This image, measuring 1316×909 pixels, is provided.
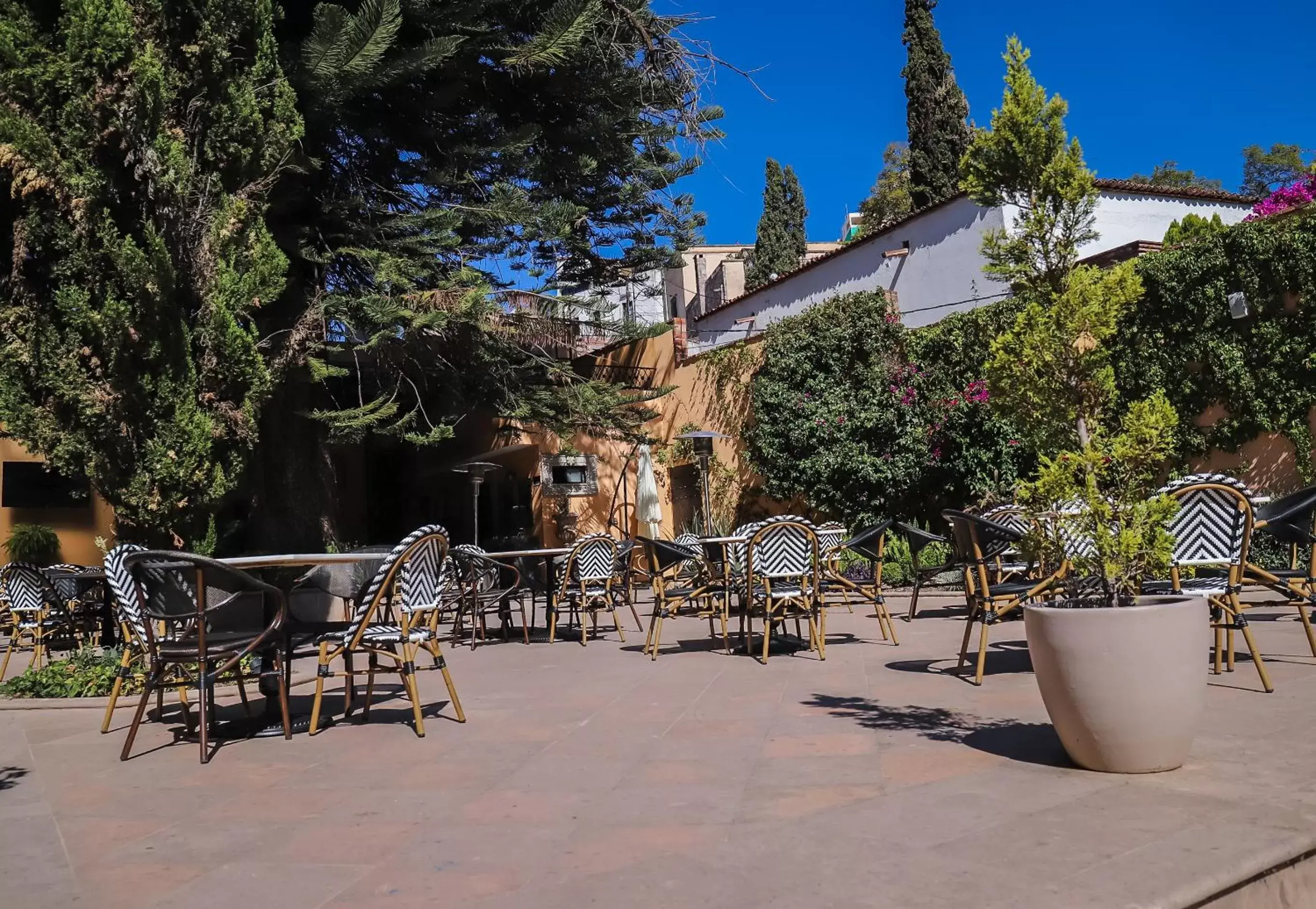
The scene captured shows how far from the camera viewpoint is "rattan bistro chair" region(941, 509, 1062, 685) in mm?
5191

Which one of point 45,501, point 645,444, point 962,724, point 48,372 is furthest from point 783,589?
point 45,501

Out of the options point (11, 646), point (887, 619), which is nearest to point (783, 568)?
point (887, 619)

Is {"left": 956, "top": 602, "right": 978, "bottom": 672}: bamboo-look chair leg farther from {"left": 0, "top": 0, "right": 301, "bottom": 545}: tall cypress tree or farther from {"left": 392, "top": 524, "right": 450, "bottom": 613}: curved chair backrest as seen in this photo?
{"left": 0, "top": 0, "right": 301, "bottom": 545}: tall cypress tree

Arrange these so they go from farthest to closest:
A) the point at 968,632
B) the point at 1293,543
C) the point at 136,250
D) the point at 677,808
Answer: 1. the point at 136,250
2. the point at 1293,543
3. the point at 968,632
4. the point at 677,808

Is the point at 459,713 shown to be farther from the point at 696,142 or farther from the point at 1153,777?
the point at 696,142

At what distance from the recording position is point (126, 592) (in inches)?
178

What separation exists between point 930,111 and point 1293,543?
17.9 m

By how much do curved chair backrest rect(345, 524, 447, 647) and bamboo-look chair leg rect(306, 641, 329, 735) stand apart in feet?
0.47

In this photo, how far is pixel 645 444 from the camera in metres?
15.8

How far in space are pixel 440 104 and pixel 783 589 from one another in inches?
322

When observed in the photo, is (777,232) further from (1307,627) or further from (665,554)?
(1307,627)

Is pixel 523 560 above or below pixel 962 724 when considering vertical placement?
above

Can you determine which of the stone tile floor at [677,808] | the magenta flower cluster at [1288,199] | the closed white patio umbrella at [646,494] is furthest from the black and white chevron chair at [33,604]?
the magenta flower cluster at [1288,199]

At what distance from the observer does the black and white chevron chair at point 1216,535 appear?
15.1ft
